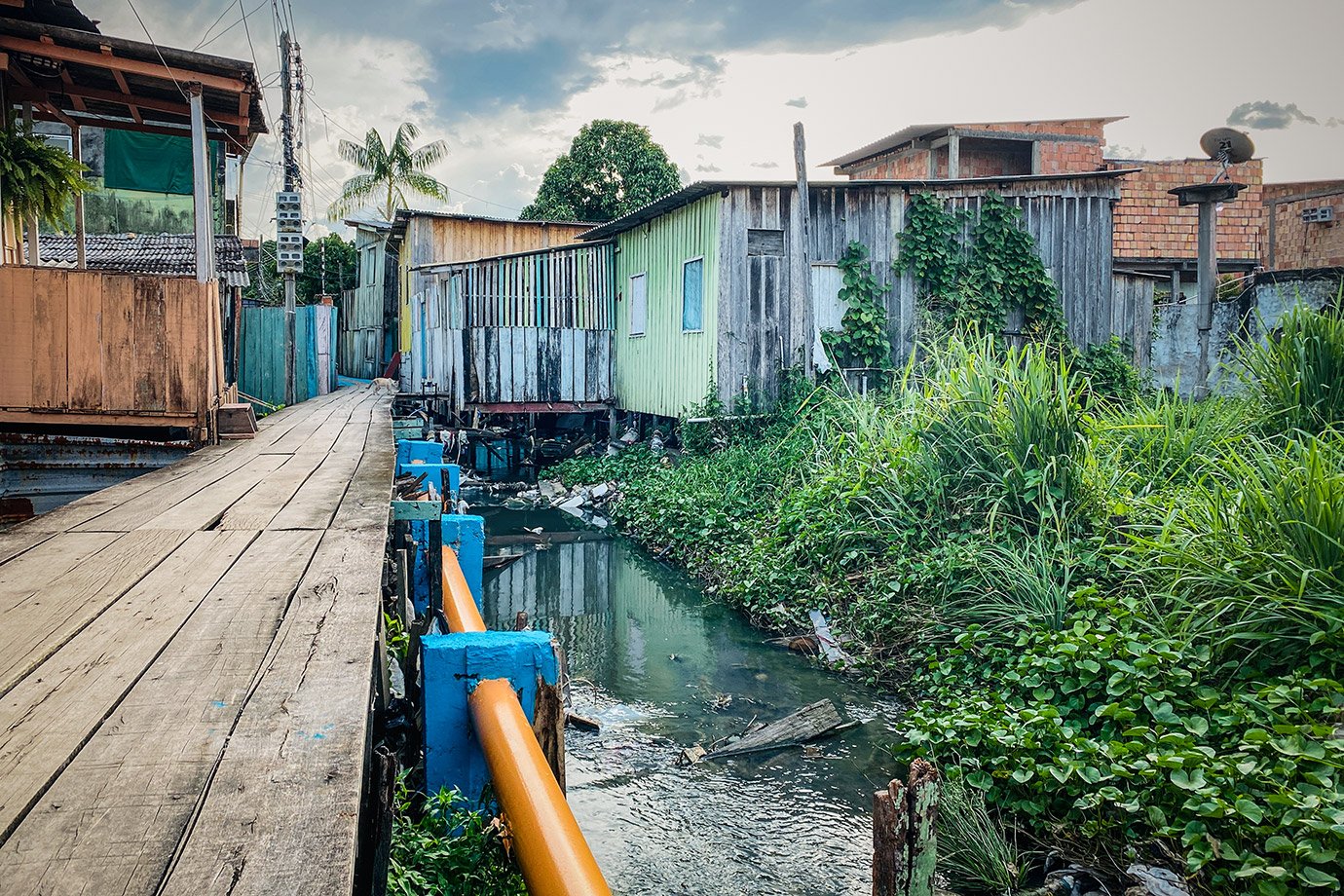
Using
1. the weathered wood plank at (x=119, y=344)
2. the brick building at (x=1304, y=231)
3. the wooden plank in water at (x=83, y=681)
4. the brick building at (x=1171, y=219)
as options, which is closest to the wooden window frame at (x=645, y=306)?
the weathered wood plank at (x=119, y=344)

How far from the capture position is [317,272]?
2941cm

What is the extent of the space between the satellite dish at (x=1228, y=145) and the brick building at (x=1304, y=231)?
8674 mm

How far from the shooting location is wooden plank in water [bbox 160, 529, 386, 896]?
115 centimetres

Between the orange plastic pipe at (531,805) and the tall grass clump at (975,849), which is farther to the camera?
the tall grass clump at (975,849)

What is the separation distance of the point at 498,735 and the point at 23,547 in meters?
2.11

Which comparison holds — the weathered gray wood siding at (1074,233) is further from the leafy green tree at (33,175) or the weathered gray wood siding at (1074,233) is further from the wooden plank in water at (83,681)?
the wooden plank in water at (83,681)

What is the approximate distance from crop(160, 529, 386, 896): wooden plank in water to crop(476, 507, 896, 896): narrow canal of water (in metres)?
2.38

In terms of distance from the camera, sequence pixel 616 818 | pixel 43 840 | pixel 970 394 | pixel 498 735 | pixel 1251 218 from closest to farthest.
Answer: pixel 43 840, pixel 498 735, pixel 616 818, pixel 970 394, pixel 1251 218

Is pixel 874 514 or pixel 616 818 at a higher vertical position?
pixel 874 514

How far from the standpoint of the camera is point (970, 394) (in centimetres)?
679

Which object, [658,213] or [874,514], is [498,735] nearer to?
[874,514]

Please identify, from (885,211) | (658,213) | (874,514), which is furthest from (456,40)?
(874,514)

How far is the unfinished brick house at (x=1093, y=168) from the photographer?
61.7 ft

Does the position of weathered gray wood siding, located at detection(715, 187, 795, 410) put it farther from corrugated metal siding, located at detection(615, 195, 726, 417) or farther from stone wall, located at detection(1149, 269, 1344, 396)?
stone wall, located at detection(1149, 269, 1344, 396)
